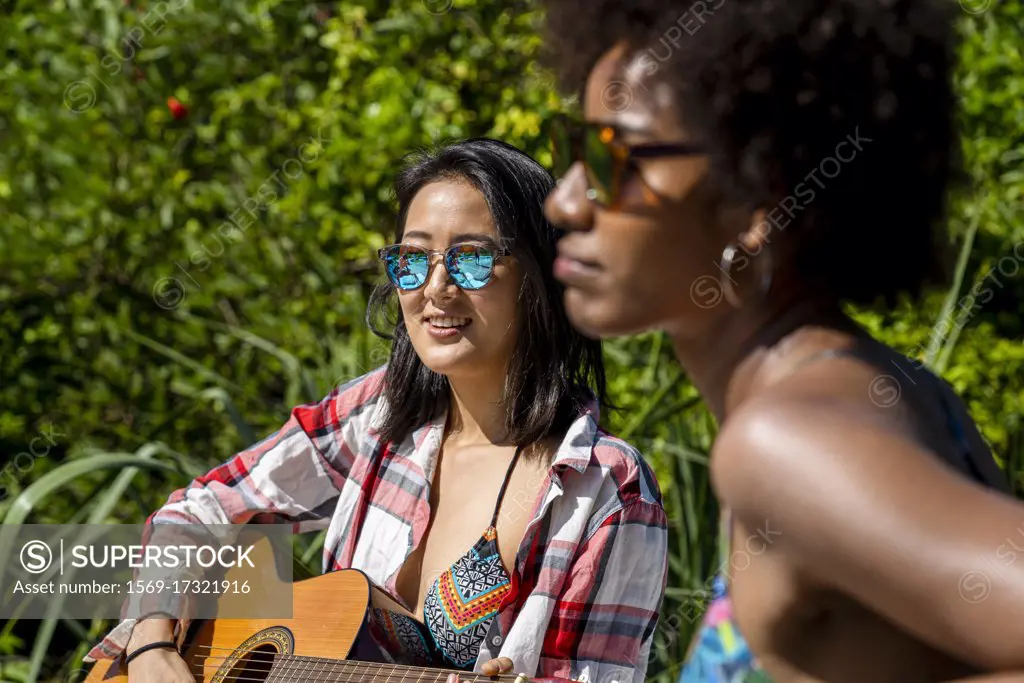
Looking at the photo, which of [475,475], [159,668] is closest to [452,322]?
[475,475]

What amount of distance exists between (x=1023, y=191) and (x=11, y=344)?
3414mm

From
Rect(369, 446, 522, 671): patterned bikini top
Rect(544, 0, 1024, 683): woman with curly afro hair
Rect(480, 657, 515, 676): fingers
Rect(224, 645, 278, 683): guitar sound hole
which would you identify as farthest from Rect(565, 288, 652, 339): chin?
Rect(224, 645, 278, 683): guitar sound hole

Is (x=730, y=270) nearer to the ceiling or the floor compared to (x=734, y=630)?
nearer to the ceiling

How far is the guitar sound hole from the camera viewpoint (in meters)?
A: 2.31

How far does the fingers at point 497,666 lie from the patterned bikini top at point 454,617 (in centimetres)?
13

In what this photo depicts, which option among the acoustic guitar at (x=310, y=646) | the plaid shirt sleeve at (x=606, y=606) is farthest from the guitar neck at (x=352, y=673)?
the plaid shirt sleeve at (x=606, y=606)

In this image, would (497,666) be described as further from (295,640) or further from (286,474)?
(286,474)

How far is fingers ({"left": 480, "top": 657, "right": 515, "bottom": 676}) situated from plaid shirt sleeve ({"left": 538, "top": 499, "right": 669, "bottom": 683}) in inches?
4.6

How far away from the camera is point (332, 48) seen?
4.34 meters

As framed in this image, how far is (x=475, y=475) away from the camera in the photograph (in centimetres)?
234

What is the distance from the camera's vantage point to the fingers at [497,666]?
196 cm

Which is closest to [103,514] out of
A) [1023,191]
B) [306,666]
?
[306,666]

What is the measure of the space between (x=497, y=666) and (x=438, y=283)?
0.69 metres

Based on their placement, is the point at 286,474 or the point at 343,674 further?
the point at 286,474
